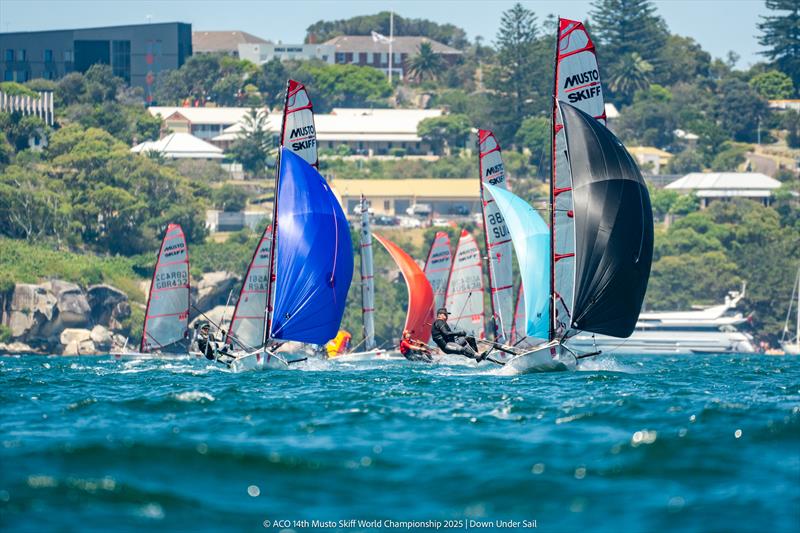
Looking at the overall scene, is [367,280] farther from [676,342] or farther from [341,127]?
[341,127]

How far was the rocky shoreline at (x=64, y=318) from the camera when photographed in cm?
8012

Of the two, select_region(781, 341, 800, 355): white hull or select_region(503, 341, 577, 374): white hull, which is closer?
select_region(503, 341, 577, 374): white hull

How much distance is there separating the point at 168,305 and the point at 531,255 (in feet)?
59.1

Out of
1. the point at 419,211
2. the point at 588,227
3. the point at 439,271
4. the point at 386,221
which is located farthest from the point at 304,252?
the point at 419,211

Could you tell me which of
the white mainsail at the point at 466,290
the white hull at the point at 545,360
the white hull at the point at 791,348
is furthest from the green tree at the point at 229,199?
the white hull at the point at 545,360

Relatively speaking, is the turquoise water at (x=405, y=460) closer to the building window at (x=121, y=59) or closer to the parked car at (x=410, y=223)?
the parked car at (x=410, y=223)

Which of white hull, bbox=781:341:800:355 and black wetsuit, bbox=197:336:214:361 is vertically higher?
black wetsuit, bbox=197:336:214:361

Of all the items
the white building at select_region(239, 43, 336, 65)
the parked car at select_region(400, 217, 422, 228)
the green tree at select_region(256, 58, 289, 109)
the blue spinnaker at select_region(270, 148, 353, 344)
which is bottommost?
the parked car at select_region(400, 217, 422, 228)

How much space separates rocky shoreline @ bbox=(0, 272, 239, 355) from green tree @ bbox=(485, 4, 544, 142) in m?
69.2

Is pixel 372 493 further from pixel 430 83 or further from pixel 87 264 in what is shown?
pixel 430 83

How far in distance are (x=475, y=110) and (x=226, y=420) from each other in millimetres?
131557

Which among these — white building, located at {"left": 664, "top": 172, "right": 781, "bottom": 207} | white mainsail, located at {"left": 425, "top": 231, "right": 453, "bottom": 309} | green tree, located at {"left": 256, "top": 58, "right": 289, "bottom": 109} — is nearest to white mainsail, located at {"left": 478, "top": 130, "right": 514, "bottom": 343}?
white mainsail, located at {"left": 425, "top": 231, "right": 453, "bottom": 309}

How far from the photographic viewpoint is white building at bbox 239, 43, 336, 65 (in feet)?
639

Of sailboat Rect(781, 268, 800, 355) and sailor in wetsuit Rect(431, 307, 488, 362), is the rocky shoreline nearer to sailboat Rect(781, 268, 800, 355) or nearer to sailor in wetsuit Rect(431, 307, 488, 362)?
sailboat Rect(781, 268, 800, 355)
